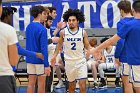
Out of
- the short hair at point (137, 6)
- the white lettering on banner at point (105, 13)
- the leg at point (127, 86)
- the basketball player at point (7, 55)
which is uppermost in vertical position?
the white lettering on banner at point (105, 13)

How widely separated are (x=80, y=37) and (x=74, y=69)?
643 millimetres

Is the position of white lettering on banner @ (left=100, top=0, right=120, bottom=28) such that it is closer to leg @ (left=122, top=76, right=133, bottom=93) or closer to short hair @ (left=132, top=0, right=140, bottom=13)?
leg @ (left=122, top=76, right=133, bottom=93)

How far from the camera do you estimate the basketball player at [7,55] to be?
3426mm

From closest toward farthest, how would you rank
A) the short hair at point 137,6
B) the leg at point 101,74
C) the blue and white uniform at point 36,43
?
the short hair at point 137,6, the blue and white uniform at point 36,43, the leg at point 101,74

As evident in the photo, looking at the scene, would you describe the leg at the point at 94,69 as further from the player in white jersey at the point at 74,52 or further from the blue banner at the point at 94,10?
the player in white jersey at the point at 74,52

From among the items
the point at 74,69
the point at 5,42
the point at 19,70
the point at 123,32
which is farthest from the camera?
the point at 19,70

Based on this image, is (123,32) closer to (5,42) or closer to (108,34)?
(5,42)

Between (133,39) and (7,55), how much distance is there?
6.55 ft

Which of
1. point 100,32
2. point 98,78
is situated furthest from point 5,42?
point 100,32

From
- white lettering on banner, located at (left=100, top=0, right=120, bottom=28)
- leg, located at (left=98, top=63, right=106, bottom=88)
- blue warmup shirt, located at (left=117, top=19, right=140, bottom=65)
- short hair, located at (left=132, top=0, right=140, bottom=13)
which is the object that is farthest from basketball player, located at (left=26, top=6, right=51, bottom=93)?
white lettering on banner, located at (left=100, top=0, right=120, bottom=28)

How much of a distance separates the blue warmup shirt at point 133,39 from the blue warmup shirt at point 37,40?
67.5 inches

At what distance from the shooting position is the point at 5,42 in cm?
344

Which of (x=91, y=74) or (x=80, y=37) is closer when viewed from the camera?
(x=80, y=37)

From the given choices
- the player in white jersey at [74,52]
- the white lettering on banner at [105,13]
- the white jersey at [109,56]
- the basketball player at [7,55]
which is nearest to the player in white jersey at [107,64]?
the white jersey at [109,56]
